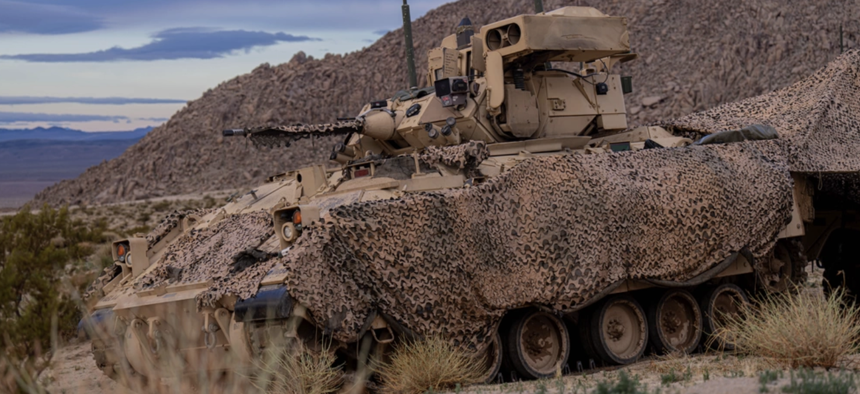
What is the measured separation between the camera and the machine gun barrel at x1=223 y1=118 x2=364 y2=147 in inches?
461

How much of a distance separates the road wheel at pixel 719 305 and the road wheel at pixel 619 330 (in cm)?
88

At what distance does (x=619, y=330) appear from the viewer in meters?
11.6

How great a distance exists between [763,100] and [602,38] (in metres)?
3.33

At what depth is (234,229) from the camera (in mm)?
11180

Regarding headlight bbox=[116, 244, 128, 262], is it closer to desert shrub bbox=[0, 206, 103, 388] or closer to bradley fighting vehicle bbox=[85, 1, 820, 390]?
bradley fighting vehicle bbox=[85, 1, 820, 390]

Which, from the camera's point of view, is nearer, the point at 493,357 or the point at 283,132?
the point at 493,357

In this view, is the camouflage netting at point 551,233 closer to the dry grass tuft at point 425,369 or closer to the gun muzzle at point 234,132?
the dry grass tuft at point 425,369

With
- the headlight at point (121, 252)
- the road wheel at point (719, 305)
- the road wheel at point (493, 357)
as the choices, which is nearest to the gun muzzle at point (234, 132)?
the headlight at point (121, 252)

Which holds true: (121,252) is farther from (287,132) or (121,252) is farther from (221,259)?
(287,132)

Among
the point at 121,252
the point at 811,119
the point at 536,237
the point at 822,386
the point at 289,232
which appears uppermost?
the point at 811,119

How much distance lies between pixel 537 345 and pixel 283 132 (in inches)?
148

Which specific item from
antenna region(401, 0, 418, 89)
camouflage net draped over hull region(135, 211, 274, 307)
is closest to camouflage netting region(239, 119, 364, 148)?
camouflage net draped over hull region(135, 211, 274, 307)

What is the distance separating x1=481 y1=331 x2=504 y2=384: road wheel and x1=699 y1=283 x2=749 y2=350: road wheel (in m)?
2.98

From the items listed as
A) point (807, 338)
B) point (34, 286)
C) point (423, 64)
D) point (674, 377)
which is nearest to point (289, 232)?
point (674, 377)
